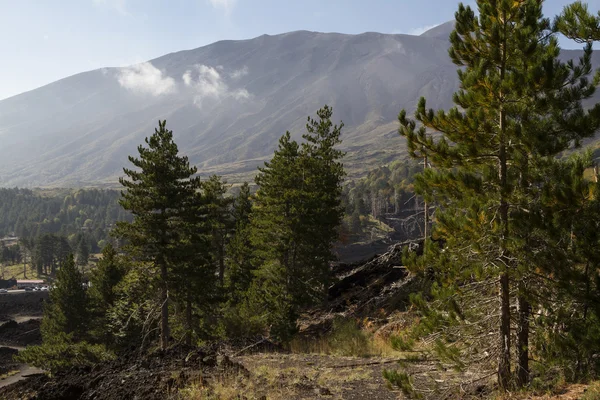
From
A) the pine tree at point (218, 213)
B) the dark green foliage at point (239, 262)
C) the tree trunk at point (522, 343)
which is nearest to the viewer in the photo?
the tree trunk at point (522, 343)

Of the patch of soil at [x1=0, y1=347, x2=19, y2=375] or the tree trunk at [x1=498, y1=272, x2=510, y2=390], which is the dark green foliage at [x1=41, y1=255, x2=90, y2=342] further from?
the tree trunk at [x1=498, y1=272, x2=510, y2=390]

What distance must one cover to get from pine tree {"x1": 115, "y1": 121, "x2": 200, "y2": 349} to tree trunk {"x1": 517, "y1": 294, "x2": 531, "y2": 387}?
47.1 feet

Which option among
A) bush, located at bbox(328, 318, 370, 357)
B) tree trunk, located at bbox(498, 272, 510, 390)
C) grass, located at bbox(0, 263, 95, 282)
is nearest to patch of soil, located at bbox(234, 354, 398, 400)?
bush, located at bbox(328, 318, 370, 357)

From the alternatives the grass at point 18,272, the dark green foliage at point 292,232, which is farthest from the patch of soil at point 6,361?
the grass at point 18,272

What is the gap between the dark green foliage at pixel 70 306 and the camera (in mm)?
31906

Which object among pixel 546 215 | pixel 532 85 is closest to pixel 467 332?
pixel 546 215

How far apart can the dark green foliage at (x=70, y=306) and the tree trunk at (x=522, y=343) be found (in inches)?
1261

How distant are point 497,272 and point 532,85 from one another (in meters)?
3.14

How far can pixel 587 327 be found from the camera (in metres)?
6.46

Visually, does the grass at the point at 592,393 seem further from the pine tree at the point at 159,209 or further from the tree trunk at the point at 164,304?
the tree trunk at the point at 164,304

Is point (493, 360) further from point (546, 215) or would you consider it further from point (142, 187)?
point (142, 187)

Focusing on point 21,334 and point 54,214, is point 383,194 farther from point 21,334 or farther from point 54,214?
point 54,214

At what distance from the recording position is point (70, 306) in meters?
32.0

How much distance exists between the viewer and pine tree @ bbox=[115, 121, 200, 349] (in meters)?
18.3
